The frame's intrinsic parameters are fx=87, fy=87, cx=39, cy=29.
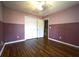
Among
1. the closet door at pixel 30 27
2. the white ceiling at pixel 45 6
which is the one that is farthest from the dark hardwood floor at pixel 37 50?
the white ceiling at pixel 45 6

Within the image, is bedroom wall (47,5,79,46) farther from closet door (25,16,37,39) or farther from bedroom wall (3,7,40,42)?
bedroom wall (3,7,40,42)

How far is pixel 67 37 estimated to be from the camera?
1998 mm

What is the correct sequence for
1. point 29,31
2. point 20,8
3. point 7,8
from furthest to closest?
point 29,31
point 20,8
point 7,8

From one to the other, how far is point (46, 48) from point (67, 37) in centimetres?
54

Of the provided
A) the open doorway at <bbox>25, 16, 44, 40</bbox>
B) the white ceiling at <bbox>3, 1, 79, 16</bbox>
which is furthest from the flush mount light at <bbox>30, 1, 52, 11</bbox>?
the open doorway at <bbox>25, 16, 44, 40</bbox>

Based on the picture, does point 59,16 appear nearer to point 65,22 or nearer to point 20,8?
point 65,22

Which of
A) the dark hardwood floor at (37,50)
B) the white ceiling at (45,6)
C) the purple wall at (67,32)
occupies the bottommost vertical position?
the dark hardwood floor at (37,50)

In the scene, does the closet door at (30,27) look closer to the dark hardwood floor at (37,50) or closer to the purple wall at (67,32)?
the dark hardwood floor at (37,50)

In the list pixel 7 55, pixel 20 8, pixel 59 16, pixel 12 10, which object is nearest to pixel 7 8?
pixel 12 10

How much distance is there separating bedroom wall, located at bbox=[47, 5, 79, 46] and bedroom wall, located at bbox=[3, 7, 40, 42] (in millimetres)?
682

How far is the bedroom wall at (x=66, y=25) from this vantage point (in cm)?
189

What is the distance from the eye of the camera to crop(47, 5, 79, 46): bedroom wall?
1.89 metres

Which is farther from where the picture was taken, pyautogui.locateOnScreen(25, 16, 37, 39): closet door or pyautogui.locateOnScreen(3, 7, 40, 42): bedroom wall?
pyautogui.locateOnScreen(25, 16, 37, 39): closet door

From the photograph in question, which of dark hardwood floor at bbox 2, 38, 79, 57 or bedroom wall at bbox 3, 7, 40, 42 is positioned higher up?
bedroom wall at bbox 3, 7, 40, 42
